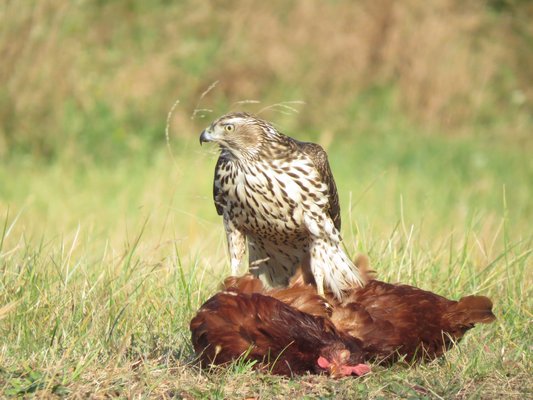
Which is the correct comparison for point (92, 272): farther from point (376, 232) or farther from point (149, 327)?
point (376, 232)

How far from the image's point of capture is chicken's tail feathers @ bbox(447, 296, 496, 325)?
4.79 metres

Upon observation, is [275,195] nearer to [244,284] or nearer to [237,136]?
[237,136]

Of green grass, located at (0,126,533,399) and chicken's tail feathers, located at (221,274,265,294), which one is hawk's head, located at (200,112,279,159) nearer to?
green grass, located at (0,126,533,399)

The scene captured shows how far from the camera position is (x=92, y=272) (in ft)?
17.9

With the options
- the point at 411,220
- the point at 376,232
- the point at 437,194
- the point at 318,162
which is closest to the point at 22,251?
the point at 318,162

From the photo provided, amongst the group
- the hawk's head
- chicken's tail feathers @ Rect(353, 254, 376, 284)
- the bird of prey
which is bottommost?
chicken's tail feathers @ Rect(353, 254, 376, 284)

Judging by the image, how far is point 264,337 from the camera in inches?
178

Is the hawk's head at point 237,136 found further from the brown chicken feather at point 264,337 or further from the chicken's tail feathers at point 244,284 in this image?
the brown chicken feather at point 264,337

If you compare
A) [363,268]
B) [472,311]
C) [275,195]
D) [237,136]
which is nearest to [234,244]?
[275,195]

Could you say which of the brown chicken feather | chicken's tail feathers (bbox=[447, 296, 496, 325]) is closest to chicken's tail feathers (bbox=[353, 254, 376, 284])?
chicken's tail feathers (bbox=[447, 296, 496, 325])

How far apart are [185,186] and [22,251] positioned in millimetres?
4311

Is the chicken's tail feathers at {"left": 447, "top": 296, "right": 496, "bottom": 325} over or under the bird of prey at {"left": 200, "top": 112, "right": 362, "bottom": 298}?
under

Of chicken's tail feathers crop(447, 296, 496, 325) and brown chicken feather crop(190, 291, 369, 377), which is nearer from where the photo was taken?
brown chicken feather crop(190, 291, 369, 377)

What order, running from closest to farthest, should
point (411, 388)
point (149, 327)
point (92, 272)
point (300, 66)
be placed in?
1. point (411, 388)
2. point (149, 327)
3. point (92, 272)
4. point (300, 66)
